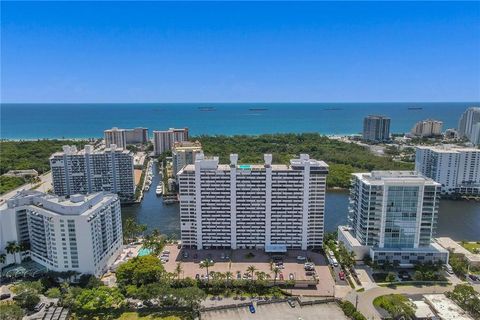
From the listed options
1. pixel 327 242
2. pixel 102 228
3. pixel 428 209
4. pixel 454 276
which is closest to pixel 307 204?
pixel 327 242

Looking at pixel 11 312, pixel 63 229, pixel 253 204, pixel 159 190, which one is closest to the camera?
pixel 11 312

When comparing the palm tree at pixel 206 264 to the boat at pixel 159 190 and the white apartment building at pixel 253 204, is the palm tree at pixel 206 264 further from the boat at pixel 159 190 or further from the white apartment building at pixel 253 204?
the boat at pixel 159 190

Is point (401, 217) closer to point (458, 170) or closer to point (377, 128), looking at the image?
point (458, 170)

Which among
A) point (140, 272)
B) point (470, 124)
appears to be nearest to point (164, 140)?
point (140, 272)

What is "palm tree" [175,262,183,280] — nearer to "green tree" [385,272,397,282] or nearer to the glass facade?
"green tree" [385,272,397,282]

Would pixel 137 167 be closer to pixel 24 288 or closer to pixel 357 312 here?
pixel 24 288

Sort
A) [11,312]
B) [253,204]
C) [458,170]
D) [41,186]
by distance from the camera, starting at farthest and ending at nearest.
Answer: [41,186] < [458,170] < [253,204] < [11,312]

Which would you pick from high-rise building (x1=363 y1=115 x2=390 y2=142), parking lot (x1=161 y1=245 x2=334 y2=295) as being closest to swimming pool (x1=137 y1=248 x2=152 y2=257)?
parking lot (x1=161 y1=245 x2=334 y2=295)
